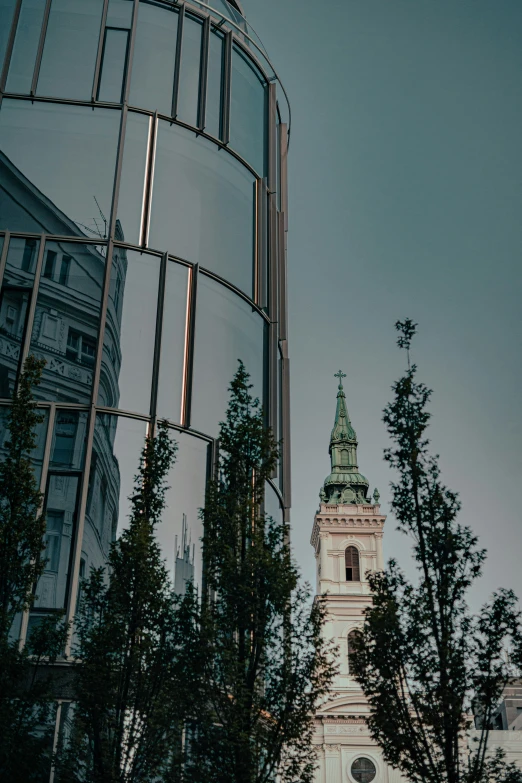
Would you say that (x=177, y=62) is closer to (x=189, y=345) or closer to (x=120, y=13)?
(x=120, y=13)

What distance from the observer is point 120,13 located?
23359mm

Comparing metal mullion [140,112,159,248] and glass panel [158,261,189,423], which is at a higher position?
metal mullion [140,112,159,248]

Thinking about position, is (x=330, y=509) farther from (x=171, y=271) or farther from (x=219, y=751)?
(x=219, y=751)

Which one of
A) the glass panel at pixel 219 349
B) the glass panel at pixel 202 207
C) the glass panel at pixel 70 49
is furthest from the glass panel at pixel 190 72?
the glass panel at pixel 219 349

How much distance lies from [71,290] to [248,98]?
29.1 ft

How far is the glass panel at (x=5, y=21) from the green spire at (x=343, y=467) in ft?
191

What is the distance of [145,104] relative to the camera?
2233 cm

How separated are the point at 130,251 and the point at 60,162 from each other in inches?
113

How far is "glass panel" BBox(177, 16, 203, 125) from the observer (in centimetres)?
2292

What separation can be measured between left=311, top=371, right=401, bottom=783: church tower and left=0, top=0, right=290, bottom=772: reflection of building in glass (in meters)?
44.2

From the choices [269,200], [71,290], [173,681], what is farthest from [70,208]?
[173,681]

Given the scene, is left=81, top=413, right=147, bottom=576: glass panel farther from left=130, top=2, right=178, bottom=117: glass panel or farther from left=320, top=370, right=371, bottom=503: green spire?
left=320, top=370, right=371, bottom=503: green spire

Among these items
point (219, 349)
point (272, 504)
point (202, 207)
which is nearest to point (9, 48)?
point (202, 207)

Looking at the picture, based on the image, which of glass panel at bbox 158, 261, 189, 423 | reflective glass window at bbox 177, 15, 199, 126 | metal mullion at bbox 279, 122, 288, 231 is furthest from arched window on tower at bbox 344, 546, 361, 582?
glass panel at bbox 158, 261, 189, 423
